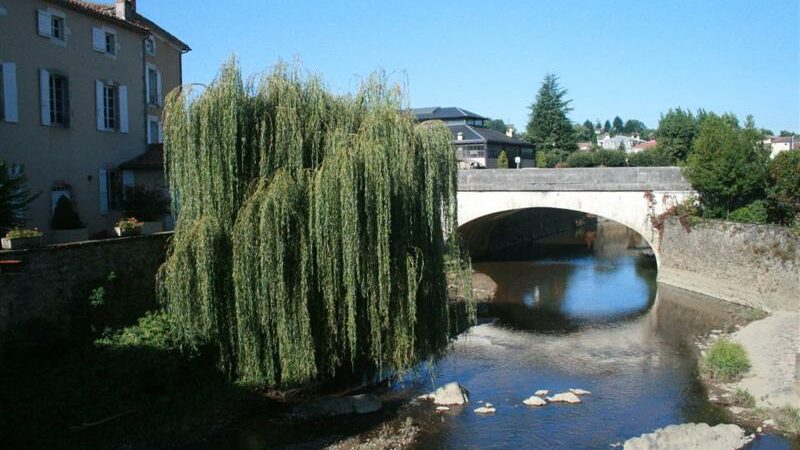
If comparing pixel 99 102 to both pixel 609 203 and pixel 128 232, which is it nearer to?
pixel 128 232

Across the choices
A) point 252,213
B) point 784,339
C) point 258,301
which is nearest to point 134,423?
point 258,301

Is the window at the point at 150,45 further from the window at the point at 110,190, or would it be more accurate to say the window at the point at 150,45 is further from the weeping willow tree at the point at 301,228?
the weeping willow tree at the point at 301,228

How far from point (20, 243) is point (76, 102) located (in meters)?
6.09

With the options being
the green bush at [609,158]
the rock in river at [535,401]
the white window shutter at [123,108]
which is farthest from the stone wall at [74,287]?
the green bush at [609,158]

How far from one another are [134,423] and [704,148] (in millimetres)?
21133

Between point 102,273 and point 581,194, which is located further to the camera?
point 581,194

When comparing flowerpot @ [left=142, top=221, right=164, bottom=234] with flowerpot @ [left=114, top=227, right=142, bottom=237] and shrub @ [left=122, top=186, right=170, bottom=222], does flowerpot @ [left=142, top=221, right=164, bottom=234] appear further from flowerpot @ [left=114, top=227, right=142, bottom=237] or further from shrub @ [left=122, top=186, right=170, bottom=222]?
shrub @ [left=122, top=186, right=170, bottom=222]

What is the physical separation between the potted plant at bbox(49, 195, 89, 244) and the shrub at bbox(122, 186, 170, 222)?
7.84 ft

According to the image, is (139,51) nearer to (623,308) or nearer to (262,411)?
(262,411)

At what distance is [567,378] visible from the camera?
15.7 m

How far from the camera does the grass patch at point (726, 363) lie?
15070 mm

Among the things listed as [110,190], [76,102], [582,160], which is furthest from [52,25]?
[582,160]

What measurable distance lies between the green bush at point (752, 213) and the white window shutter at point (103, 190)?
21.1 metres

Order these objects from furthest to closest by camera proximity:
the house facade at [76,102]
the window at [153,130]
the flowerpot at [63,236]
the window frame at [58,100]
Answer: the window at [153,130]
the window frame at [58,100]
the house facade at [76,102]
the flowerpot at [63,236]
